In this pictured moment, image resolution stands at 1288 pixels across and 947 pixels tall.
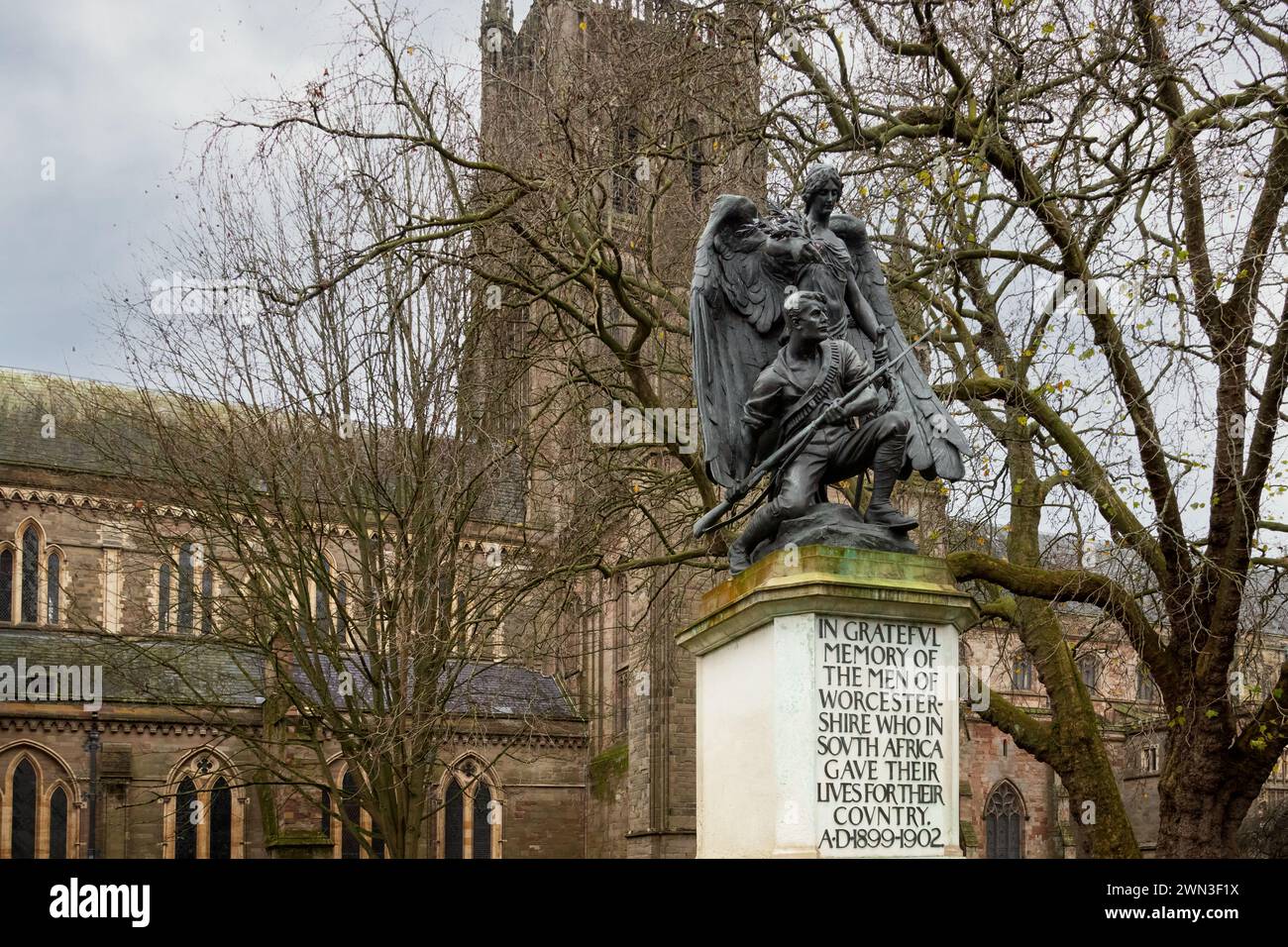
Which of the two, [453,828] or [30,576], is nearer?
[453,828]

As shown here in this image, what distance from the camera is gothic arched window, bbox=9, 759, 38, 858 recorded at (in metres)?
34.3

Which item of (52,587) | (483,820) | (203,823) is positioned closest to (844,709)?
(203,823)

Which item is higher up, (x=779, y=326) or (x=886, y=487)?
(x=779, y=326)

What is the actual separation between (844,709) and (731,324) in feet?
8.01

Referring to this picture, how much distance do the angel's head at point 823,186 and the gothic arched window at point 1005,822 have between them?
38.9m

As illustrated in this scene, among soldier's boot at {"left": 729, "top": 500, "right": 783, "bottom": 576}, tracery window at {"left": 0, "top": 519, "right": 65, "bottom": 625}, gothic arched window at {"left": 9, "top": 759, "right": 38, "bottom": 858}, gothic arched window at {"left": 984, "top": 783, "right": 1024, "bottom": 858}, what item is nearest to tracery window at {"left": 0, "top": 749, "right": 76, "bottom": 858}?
gothic arched window at {"left": 9, "top": 759, "right": 38, "bottom": 858}

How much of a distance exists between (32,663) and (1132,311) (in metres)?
32.6

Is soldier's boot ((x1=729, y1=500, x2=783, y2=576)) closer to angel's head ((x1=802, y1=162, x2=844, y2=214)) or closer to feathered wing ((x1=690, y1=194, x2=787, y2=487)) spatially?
feathered wing ((x1=690, y1=194, x2=787, y2=487))

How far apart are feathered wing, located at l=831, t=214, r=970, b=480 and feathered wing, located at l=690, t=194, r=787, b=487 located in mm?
560

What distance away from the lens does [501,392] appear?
17203mm

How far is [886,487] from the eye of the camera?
767 centimetres

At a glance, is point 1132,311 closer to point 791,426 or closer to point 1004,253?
point 1004,253

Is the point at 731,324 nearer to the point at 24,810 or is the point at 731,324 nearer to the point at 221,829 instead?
the point at 221,829

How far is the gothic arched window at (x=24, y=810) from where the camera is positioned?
113ft
